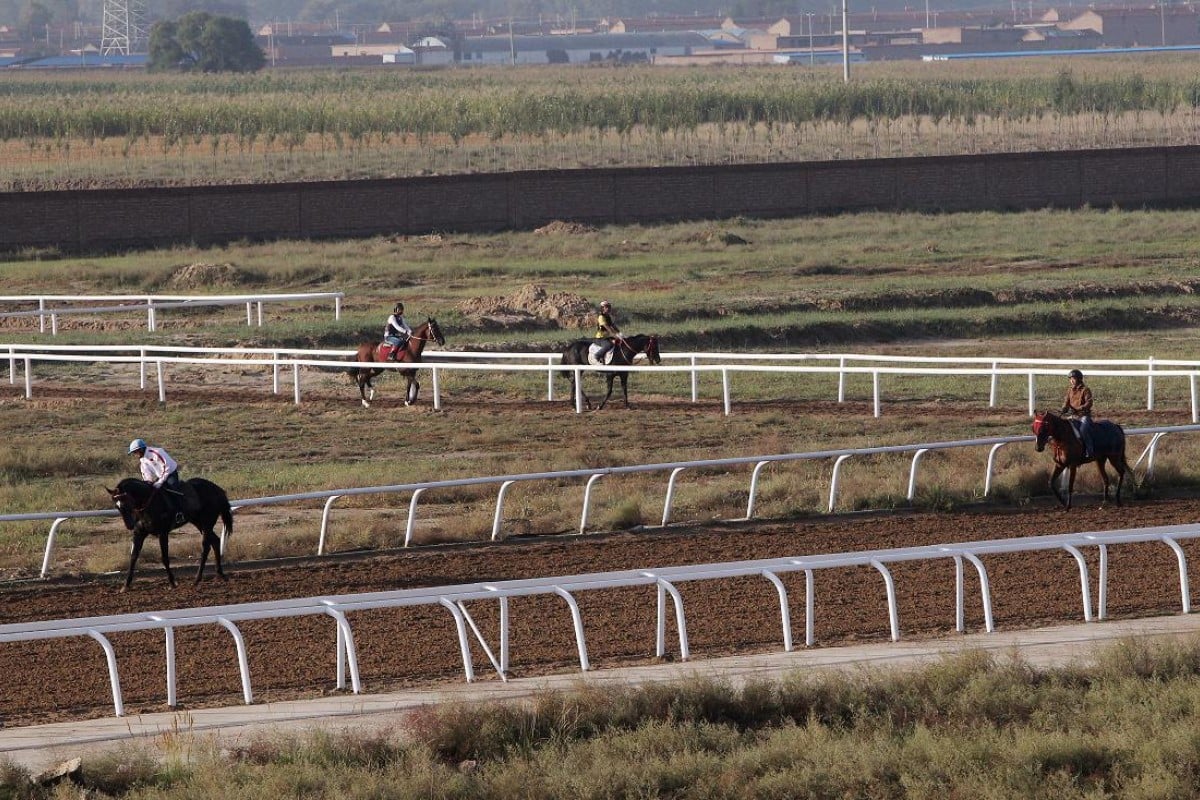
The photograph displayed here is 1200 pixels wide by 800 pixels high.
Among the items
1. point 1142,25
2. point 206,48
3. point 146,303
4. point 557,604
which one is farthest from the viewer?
point 1142,25

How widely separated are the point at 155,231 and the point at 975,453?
31868 millimetres

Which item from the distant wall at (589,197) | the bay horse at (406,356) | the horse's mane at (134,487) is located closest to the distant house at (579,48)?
the distant wall at (589,197)

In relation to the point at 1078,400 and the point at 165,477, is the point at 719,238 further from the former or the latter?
the point at 165,477

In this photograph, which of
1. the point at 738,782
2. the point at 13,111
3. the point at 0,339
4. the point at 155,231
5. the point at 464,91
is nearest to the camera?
the point at 738,782

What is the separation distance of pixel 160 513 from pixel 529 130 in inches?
2200

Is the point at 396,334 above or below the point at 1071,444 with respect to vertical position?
above

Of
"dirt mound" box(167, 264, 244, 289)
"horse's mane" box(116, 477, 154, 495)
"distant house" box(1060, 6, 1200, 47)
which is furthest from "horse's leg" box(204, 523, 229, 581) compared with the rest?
"distant house" box(1060, 6, 1200, 47)

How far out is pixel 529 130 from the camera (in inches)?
2741

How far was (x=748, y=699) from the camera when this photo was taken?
34.8 feet

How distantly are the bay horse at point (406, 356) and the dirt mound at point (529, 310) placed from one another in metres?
7.26

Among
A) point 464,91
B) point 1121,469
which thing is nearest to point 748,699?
point 1121,469

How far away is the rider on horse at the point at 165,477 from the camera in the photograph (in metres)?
14.9

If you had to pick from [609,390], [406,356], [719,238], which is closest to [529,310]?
[609,390]

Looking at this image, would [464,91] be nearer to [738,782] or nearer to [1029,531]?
[1029,531]
